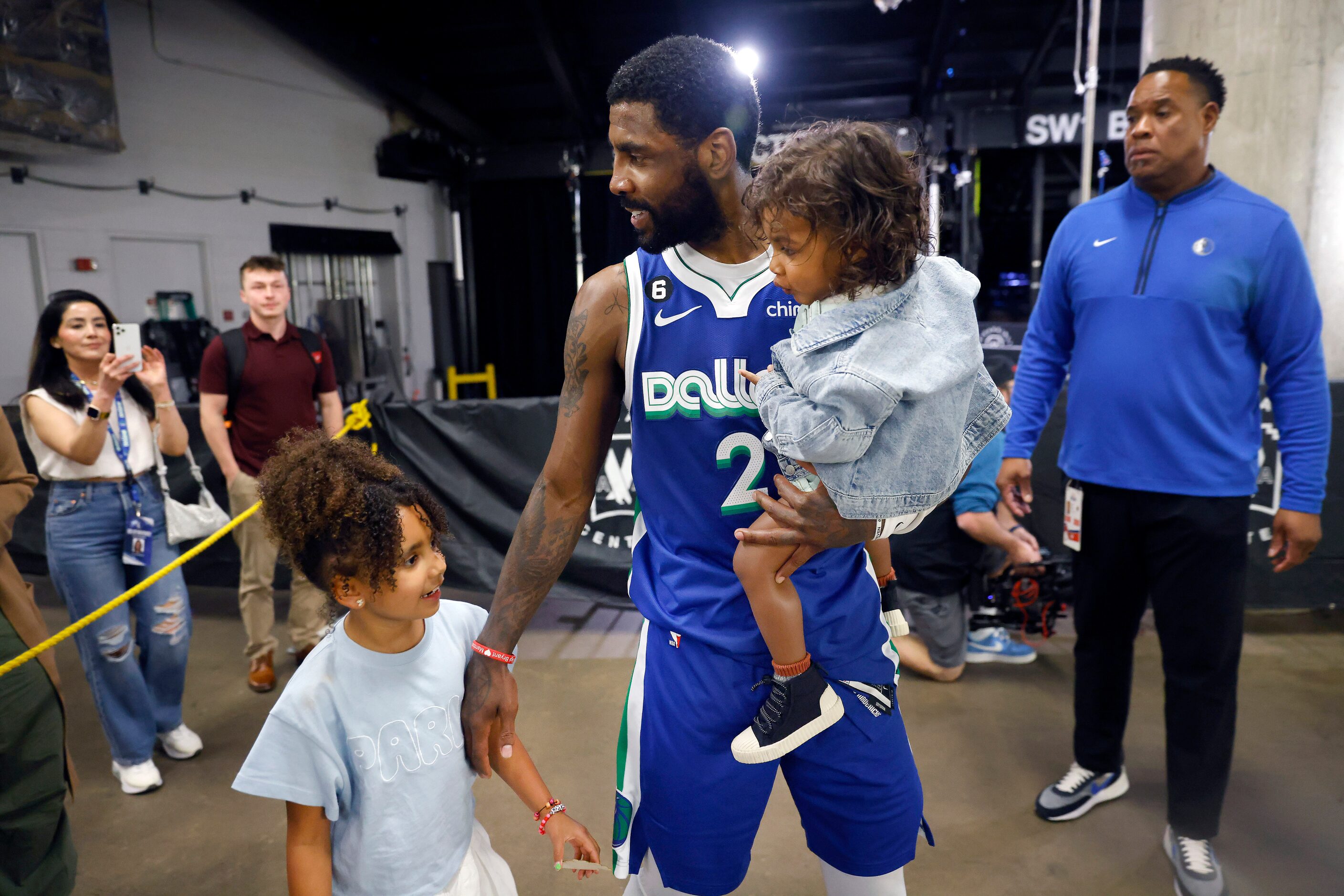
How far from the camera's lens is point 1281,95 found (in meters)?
3.41

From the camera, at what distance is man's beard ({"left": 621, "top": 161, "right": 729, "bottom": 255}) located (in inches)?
53.4

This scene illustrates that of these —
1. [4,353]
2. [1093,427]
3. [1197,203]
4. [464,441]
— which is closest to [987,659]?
[1093,427]

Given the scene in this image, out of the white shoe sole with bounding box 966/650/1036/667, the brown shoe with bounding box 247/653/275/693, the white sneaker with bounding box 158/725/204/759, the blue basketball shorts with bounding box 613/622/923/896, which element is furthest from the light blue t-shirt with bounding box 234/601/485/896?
the white shoe sole with bounding box 966/650/1036/667

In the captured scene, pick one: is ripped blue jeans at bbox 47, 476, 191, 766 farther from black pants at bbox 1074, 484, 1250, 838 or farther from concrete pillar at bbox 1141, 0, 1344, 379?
concrete pillar at bbox 1141, 0, 1344, 379

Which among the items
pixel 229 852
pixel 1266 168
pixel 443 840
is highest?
pixel 1266 168

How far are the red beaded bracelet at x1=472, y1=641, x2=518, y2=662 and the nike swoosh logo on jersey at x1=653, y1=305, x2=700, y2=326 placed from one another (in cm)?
61

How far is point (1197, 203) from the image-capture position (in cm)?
212

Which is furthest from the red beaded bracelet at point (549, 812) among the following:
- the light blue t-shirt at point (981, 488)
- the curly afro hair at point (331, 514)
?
the light blue t-shirt at point (981, 488)

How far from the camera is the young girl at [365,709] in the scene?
125cm

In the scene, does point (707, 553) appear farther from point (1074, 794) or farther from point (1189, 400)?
point (1074, 794)

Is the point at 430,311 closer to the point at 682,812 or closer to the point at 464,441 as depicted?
the point at 464,441

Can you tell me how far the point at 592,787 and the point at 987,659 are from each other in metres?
1.93

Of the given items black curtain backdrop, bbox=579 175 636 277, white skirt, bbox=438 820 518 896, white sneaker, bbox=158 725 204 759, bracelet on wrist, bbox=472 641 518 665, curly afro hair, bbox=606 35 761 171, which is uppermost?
black curtain backdrop, bbox=579 175 636 277

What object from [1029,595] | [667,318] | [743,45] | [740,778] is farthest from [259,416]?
[743,45]
